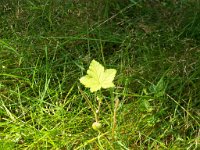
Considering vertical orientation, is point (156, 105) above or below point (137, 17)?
below

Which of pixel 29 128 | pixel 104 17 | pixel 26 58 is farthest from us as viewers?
pixel 104 17

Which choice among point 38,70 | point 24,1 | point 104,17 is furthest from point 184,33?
point 24,1

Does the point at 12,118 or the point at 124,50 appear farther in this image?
the point at 124,50

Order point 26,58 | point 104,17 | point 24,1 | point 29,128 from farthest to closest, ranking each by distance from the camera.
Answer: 1. point 24,1
2. point 104,17
3. point 26,58
4. point 29,128

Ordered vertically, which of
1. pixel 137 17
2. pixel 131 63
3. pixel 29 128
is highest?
pixel 137 17

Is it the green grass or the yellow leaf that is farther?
the green grass

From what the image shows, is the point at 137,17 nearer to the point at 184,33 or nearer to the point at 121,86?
the point at 184,33

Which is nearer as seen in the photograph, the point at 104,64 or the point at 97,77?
the point at 97,77

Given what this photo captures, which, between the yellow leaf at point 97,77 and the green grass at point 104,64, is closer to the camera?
the yellow leaf at point 97,77
